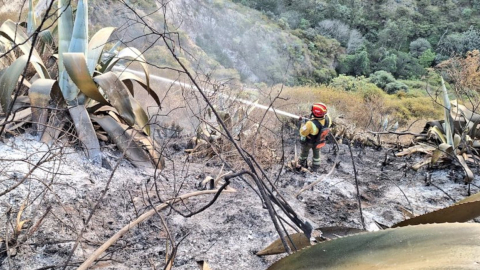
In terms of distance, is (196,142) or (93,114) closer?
(93,114)

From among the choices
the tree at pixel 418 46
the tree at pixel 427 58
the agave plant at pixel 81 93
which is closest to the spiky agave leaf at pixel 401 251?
the agave plant at pixel 81 93

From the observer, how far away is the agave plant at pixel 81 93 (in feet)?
7.79

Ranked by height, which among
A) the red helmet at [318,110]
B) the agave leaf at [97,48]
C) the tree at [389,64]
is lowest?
the tree at [389,64]

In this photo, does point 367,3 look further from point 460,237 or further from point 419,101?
point 460,237

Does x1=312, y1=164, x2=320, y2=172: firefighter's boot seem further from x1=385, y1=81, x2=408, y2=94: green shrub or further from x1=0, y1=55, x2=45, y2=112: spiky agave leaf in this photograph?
x1=385, y1=81, x2=408, y2=94: green shrub

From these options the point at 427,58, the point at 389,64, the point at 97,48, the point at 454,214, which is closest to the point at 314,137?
the point at 97,48

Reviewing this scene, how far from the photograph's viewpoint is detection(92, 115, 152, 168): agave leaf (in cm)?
248

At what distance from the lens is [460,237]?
1.78 feet

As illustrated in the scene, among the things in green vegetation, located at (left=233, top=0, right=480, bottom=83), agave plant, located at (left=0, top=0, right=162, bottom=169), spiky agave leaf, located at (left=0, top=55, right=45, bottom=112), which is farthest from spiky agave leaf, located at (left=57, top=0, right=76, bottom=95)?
green vegetation, located at (left=233, top=0, right=480, bottom=83)

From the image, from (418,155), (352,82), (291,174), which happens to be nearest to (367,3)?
(352,82)

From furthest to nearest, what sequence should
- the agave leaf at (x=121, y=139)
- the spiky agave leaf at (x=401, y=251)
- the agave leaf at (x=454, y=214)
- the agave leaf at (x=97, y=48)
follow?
the agave leaf at (x=97, y=48) < the agave leaf at (x=121, y=139) < the agave leaf at (x=454, y=214) < the spiky agave leaf at (x=401, y=251)

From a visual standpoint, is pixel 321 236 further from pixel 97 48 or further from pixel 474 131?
pixel 474 131

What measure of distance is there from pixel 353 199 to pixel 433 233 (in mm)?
2191

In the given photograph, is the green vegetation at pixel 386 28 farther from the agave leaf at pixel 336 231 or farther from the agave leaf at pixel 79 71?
the agave leaf at pixel 336 231
